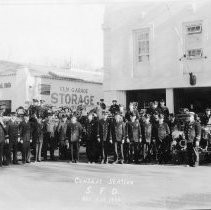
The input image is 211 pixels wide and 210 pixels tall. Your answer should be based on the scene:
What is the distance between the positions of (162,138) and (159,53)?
492cm

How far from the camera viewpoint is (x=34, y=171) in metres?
11.3

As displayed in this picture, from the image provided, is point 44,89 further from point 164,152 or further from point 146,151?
point 164,152

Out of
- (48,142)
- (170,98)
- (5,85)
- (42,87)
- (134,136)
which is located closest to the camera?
(134,136)

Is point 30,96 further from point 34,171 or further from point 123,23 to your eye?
point 34,171

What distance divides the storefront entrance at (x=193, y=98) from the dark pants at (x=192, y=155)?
4695mm

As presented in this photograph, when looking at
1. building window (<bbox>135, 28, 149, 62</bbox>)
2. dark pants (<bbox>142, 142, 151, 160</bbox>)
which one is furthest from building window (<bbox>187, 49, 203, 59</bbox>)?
dark pants (<bbox>142, 142, 151, 160</bbox>)

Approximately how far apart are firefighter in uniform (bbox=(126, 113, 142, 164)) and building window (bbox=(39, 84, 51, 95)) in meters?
10.5

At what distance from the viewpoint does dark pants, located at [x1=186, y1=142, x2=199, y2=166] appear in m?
11.7

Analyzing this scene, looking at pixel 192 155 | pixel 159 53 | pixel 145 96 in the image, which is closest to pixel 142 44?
pixel 159 53

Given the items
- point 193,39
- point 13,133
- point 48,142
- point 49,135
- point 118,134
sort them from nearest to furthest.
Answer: point 118,134 < point 13,133 < point 49,135 < point 48,142 < point 193,39

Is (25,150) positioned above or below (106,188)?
above

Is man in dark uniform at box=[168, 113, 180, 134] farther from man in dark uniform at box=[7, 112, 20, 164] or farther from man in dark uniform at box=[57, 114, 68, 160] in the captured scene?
man in dark uniform at box=[7, 112, 20, 164]

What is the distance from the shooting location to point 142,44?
17125 millimetres

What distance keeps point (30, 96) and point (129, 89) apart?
652cm
